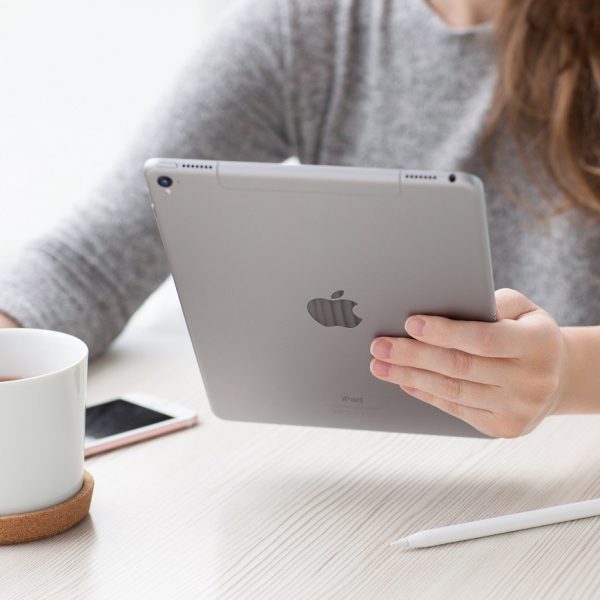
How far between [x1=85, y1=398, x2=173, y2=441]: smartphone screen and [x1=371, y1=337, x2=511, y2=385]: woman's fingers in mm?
249

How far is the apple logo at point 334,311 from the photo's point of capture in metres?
0.71

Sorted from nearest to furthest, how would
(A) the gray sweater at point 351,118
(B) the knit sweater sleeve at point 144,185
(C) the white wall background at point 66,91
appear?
(B) the knit sweater sleeve at point 144,185
(A) the gray sweater at point 351,118
(C) the white wall background at point 66,91

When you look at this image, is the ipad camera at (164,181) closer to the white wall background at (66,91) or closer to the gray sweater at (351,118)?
the gray sweater at (351,118)

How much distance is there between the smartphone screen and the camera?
843 mm

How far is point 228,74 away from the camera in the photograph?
1.27 metres

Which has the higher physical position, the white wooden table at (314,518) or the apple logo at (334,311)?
the apple logo at (334,311)

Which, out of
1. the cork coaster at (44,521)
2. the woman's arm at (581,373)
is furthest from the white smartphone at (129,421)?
the woman's arm at (581,373)

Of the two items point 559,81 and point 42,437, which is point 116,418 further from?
point 559,81

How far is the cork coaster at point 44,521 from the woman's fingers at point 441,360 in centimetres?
24

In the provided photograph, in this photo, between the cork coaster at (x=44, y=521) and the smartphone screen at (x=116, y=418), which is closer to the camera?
the cork coaster at (x=44, y=521)

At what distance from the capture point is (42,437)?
647 millimetres

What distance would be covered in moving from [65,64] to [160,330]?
84 cm

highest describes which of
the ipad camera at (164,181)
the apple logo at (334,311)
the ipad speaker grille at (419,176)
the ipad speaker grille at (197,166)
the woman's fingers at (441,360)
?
the ipad speaker grille at (197,166)

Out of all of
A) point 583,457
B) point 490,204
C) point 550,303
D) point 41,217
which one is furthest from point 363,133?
point 41,217
